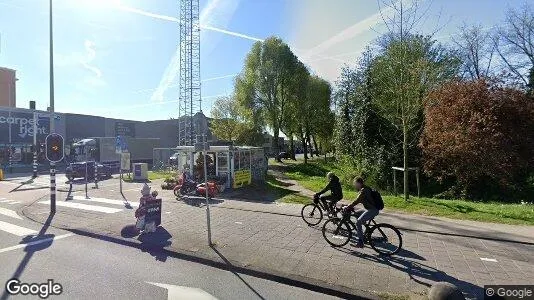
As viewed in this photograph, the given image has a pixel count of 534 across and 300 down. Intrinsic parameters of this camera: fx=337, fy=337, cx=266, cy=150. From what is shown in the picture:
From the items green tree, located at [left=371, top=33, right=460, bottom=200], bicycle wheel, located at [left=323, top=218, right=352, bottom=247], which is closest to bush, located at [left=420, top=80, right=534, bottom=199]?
green tree, located at [left=371, top=33, right=460, bottom=200]

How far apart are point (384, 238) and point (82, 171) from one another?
21540 millimetres

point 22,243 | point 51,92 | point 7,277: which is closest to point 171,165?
point 51,92

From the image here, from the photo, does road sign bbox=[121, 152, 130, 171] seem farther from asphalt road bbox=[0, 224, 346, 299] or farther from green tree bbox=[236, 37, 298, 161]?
green tree bbox=[236, 37, 298, 161]

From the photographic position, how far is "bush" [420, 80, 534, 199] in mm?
13305

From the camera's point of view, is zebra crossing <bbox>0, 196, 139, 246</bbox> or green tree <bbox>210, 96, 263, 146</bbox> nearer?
zebra crossing <bbox>0, 196, 139, 246</bbox>

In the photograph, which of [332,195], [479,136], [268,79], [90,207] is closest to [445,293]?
[332,195]

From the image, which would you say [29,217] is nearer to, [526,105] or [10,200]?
[10,200]

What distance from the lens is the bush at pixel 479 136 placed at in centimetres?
1330

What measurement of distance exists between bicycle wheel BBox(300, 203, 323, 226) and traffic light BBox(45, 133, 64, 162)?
800 centimetres

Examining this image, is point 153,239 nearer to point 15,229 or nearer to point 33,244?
point 33,244

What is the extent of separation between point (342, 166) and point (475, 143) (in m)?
8.31

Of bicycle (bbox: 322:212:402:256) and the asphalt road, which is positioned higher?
bicycle (bbox: 322:212:402:256)

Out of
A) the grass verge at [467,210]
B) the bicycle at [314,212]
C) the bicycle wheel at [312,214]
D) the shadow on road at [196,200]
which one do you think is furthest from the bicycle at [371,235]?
the shadow on road at [196,200]

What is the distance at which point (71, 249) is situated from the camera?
7.11m
